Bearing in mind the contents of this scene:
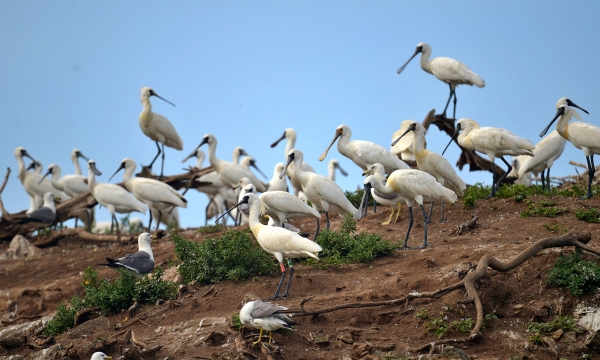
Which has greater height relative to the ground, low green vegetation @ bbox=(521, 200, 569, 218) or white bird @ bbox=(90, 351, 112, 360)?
low green vegetation @ bbox=(521, 200, 569, 218)

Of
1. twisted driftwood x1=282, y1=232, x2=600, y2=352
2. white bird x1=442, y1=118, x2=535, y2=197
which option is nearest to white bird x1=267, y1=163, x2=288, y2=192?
white bird x1=442, y1=118, x2=535, y2=197

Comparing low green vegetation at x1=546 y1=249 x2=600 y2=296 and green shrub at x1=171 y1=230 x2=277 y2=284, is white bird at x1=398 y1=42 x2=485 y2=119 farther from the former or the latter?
low green vegetation at x1=546 y1=249 x2=600 y2=296

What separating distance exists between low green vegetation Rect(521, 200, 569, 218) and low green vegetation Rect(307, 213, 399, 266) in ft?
9.72

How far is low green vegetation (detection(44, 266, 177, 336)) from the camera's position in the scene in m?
12.0

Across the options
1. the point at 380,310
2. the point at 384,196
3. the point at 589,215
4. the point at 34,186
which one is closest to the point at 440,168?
the point at 384,196

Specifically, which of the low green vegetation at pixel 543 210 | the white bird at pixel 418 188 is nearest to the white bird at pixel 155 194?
the white bird at pixel 418 188

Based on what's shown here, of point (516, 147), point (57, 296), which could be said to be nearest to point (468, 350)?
point (516, 147)

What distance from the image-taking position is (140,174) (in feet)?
74.1

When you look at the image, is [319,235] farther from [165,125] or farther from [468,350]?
[165,125]

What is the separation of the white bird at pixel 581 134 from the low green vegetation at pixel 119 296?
8.38 metres

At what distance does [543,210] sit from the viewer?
14.6 m

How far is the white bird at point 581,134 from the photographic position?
50.8 feet

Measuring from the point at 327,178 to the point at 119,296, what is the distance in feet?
14.6

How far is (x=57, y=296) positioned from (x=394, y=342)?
27.1ft
